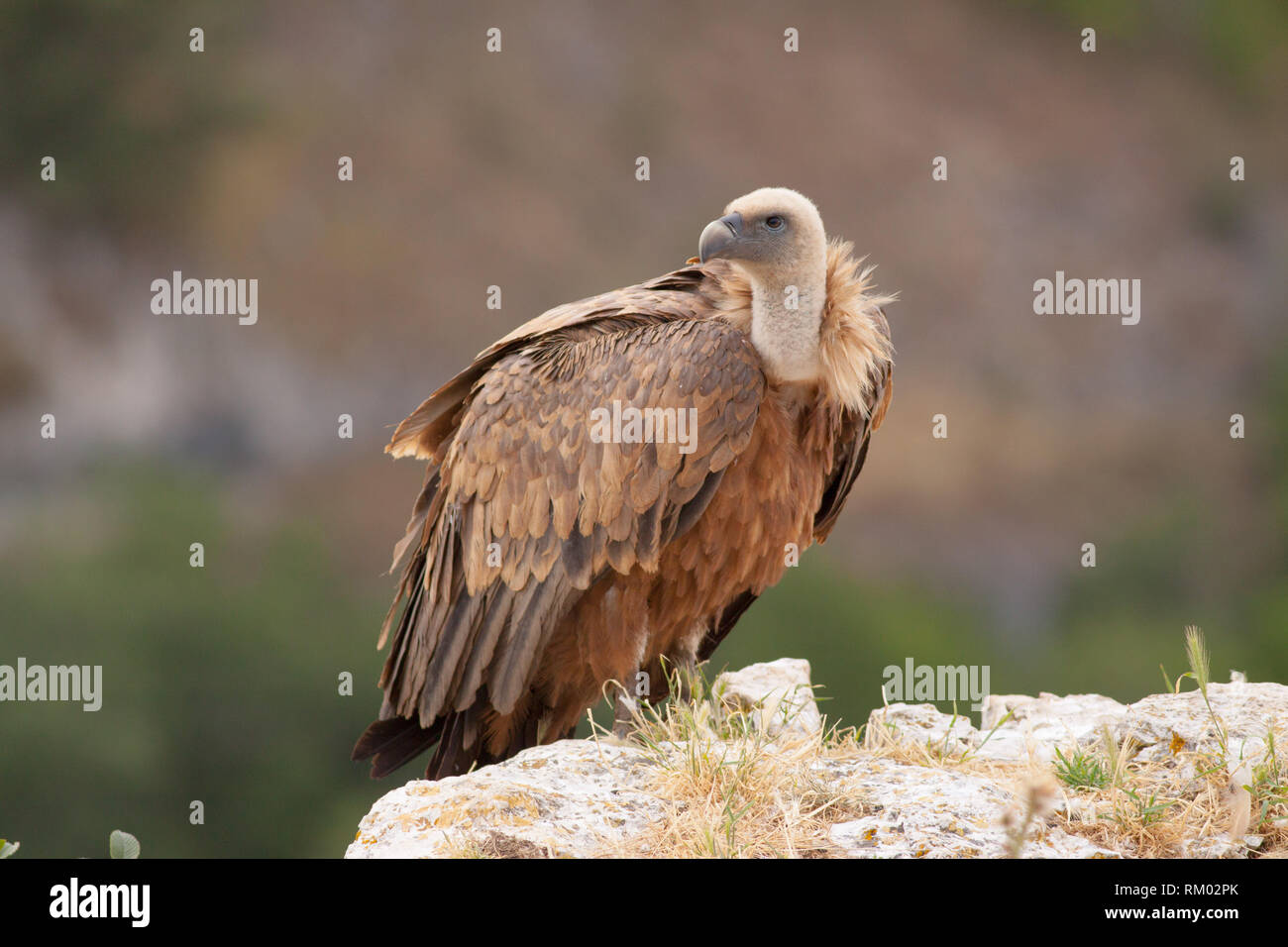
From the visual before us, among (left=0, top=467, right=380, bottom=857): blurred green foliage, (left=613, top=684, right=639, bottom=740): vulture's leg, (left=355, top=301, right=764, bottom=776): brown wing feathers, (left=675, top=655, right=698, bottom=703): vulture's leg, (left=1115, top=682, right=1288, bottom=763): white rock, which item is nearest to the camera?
(left=1115, top=682, right=1288, bottom=763): white rock

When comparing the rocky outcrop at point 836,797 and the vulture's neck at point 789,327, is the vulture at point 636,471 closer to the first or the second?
the vulture's neck at point 789,327

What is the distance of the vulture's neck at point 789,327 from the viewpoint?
259 inches

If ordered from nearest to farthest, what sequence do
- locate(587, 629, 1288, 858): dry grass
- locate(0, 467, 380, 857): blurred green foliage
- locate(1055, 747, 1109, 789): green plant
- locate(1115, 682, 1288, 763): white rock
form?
locate(587, 629, 1288, 858): dry grass → locate(1055, 747, 1109, 789): green plant → locate(1115, 682, 1288, 763): white rock → locate(0, 467, 380, 857): blurred green foliage

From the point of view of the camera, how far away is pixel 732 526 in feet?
21.8

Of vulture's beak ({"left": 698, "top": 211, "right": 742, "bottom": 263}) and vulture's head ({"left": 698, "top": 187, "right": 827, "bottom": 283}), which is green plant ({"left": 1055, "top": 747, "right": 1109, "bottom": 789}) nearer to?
vulture's head ({"left": 698, "top": 187, "right": 827, "bottom": 283})

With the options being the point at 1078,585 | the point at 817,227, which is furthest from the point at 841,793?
the point at 1078,585

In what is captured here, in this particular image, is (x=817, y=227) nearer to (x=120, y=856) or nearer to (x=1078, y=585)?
(x=120, y=856)

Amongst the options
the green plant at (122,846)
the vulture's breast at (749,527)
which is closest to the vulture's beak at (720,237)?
the vulture's breast at (749,527)

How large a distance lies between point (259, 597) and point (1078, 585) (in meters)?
14.3

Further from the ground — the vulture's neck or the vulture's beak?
the vulture's beak

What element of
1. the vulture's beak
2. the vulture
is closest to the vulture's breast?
the vulture

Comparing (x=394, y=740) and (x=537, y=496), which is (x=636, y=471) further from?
(x=394, y=740)

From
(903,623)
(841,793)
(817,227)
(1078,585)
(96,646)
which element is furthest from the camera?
(1078,585)

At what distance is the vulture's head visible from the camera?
662cm
